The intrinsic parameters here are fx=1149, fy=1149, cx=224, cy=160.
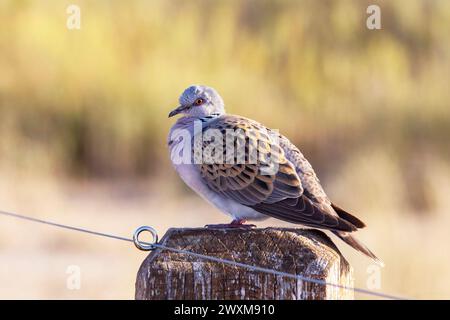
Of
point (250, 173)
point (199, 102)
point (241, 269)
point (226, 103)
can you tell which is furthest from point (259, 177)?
point (226, 103)

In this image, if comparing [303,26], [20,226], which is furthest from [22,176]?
[303,26]

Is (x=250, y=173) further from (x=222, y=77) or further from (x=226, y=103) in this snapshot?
(x=222, y=77)

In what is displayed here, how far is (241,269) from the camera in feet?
13.7

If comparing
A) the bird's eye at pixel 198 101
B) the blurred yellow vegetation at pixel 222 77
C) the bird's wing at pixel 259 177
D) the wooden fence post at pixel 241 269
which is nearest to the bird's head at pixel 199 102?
the bird's eye at pixel 198 101

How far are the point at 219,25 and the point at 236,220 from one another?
832cm

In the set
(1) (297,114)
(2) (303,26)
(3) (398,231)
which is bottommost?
(3) (398,231)

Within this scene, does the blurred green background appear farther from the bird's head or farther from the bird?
the bird

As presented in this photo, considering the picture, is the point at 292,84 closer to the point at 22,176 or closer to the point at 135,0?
the point at 135,0

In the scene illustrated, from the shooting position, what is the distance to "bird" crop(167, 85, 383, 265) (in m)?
5.36

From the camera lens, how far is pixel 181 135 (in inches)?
228

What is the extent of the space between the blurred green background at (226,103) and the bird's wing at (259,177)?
14.1ft

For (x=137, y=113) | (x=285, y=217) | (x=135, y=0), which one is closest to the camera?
(x=285, y=217)

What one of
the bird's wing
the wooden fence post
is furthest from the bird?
the wooden fence post

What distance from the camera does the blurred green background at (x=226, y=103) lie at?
35.2 feet
